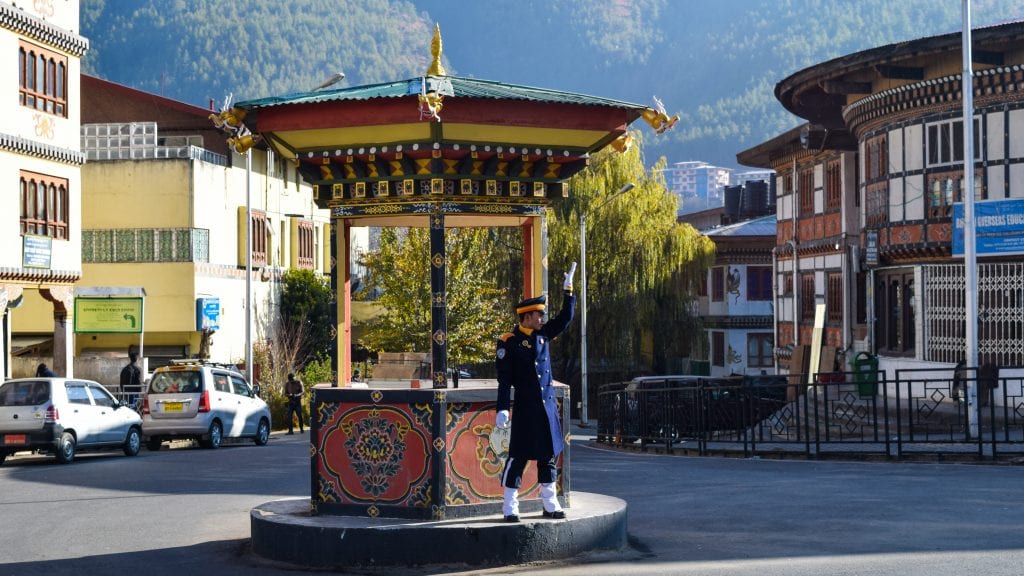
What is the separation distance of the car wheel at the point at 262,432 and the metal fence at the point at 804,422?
712 cm

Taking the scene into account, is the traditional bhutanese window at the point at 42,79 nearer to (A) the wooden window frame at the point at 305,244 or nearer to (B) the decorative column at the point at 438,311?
(A) the wooden window frame at the point at 305,244

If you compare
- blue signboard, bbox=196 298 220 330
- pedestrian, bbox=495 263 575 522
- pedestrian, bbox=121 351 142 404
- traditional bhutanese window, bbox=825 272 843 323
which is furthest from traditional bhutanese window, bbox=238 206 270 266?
pedestrian, bbox=495 263 575 522

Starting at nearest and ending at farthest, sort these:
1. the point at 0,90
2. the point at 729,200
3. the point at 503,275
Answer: the point at 0,90 < the point at 503,275 < the point at 729,200

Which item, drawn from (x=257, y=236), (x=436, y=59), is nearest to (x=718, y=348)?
(x=257, y=236)

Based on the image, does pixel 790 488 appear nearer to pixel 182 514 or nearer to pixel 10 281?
pixel 182 514

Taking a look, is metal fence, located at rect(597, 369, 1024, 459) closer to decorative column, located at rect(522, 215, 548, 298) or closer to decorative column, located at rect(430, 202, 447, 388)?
decorative column, located at rect(522, 215, 548, 298)

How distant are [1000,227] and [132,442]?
58.1 feet

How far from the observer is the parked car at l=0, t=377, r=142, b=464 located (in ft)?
76.3

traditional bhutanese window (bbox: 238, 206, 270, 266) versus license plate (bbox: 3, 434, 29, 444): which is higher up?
traditional bhutanese window (bbox: 238, 206, 270, 266)

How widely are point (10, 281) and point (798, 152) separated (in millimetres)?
24019

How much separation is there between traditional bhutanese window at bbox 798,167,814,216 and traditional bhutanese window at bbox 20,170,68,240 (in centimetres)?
2204

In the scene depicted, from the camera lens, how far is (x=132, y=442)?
25688 mm

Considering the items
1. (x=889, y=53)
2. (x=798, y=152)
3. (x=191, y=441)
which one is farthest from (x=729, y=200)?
(x=191, y=441)

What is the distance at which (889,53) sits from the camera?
3127cm
